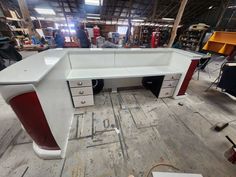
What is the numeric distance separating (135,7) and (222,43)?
18.6 ft

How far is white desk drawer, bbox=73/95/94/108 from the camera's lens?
1898 millimetres

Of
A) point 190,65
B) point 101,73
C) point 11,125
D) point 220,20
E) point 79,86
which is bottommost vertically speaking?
point 11,125

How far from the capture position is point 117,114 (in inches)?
75.4

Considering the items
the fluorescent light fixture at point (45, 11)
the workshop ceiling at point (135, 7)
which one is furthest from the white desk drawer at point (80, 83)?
the fluorescent light fixture at point (45, 11)

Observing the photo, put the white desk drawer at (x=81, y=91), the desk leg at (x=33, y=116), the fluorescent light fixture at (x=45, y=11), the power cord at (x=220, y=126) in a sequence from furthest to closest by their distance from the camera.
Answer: the fluorescent light fixture at (x=45, y=11), the white desk drawer at (x=81, y=91), the power cord at (x=220, y=126), the desk leg at (x=33, y=116)

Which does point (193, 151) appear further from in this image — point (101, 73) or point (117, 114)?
point (101, 73)

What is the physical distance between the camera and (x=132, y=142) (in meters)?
1.46

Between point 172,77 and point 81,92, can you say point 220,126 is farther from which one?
point 81,92

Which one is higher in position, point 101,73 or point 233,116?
point 101,73

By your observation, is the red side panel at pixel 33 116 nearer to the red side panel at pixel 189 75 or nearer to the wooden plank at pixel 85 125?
the wooden plank at pixel 85 125

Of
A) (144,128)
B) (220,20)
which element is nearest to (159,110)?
(144,128)

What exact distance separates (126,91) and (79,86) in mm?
1168

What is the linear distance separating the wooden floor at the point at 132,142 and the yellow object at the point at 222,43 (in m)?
3.48

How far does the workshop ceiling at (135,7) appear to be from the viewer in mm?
6828
